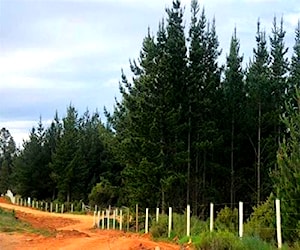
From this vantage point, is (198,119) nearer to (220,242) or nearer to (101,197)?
(101,197)

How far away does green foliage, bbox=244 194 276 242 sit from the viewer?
711 inches

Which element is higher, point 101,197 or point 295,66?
point 295,66

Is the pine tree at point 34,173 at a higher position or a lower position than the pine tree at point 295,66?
lower

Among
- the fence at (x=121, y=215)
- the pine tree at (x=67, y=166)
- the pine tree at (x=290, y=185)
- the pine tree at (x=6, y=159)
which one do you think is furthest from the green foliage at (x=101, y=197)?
the pine tree at (x=290, y=185)

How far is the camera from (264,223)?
1956cm

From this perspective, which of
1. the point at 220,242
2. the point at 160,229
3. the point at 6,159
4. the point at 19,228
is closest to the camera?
the point at 220,242

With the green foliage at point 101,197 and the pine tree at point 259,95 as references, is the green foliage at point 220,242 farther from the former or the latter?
the green foliage at point 101,197

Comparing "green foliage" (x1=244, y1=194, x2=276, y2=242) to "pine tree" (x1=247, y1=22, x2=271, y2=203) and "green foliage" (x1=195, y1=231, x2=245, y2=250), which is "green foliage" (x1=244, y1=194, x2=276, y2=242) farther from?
"pine tree" (x1=247, y1=22, x2=271, y2=203)

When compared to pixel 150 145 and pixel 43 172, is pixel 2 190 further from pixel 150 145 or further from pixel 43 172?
pixel 150 145

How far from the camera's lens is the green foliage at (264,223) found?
18048mm

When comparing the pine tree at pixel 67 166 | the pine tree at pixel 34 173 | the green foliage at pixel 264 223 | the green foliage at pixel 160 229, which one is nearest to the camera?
the green foliage at pixel 264 223

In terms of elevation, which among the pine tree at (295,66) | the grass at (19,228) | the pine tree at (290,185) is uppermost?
the pine tree at (295,66)

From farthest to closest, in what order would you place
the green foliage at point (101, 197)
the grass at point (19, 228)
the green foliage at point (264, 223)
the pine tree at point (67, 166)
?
the pine tree at point (67, 166)
the green foliage at point (101, 197)
the grass at point (19, 228)
the green foliage at point (264, 223)

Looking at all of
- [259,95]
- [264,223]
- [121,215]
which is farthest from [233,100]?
[264,223]
